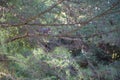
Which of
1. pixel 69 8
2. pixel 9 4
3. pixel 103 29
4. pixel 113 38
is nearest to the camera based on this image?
pixel 9 4

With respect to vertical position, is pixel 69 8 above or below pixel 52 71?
above

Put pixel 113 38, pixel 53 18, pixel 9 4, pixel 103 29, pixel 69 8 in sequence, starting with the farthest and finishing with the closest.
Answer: pixel 113 38, pixel 69 8, pixel 103 29, pixel 53 18, pixel 9 4

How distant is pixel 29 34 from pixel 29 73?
0.33 m

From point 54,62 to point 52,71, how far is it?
29cm

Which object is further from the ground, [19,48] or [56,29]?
[56,29]

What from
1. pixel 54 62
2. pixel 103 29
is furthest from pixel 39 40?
pixel 103 29

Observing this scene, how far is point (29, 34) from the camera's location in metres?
2.21

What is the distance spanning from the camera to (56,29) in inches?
96.2

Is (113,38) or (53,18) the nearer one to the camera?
(53,18)

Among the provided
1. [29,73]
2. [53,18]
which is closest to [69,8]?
[53,18]

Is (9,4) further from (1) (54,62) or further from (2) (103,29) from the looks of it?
(2) (103,29)

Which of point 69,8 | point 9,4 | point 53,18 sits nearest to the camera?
point 9,4

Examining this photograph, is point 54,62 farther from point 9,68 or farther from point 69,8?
point 69,8

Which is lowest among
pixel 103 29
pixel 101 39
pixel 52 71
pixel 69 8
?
pixel 52 71
